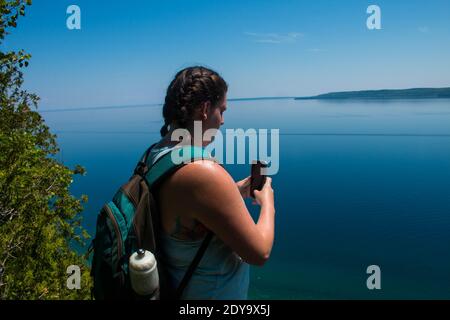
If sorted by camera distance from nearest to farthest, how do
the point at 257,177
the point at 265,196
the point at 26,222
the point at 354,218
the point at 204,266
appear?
the point at 204,266
the point at 265,196
the point at 257,177
the point at 26,222
the point at 354,218

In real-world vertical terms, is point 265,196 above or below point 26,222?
above

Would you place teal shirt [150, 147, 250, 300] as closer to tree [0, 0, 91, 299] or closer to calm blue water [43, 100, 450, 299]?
tree [0, 0, 91, 299]

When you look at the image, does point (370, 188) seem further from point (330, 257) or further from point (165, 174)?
point (165, 174)

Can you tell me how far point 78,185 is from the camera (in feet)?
229

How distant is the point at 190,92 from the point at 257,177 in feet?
1.84

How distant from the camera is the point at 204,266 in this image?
5.06ft

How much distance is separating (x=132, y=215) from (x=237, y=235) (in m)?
0.43

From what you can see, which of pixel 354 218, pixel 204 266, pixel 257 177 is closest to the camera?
pixel 204 266

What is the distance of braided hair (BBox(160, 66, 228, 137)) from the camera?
1627 millimetres

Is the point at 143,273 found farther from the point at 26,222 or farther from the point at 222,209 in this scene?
the point at 26,222

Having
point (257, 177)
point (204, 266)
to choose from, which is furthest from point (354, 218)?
point (204, 266)

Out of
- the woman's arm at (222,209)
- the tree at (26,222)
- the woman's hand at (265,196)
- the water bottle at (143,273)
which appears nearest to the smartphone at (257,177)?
the woman's hand at (265,196)

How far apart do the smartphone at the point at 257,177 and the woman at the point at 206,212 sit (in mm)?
72

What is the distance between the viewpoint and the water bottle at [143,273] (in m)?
1.40
